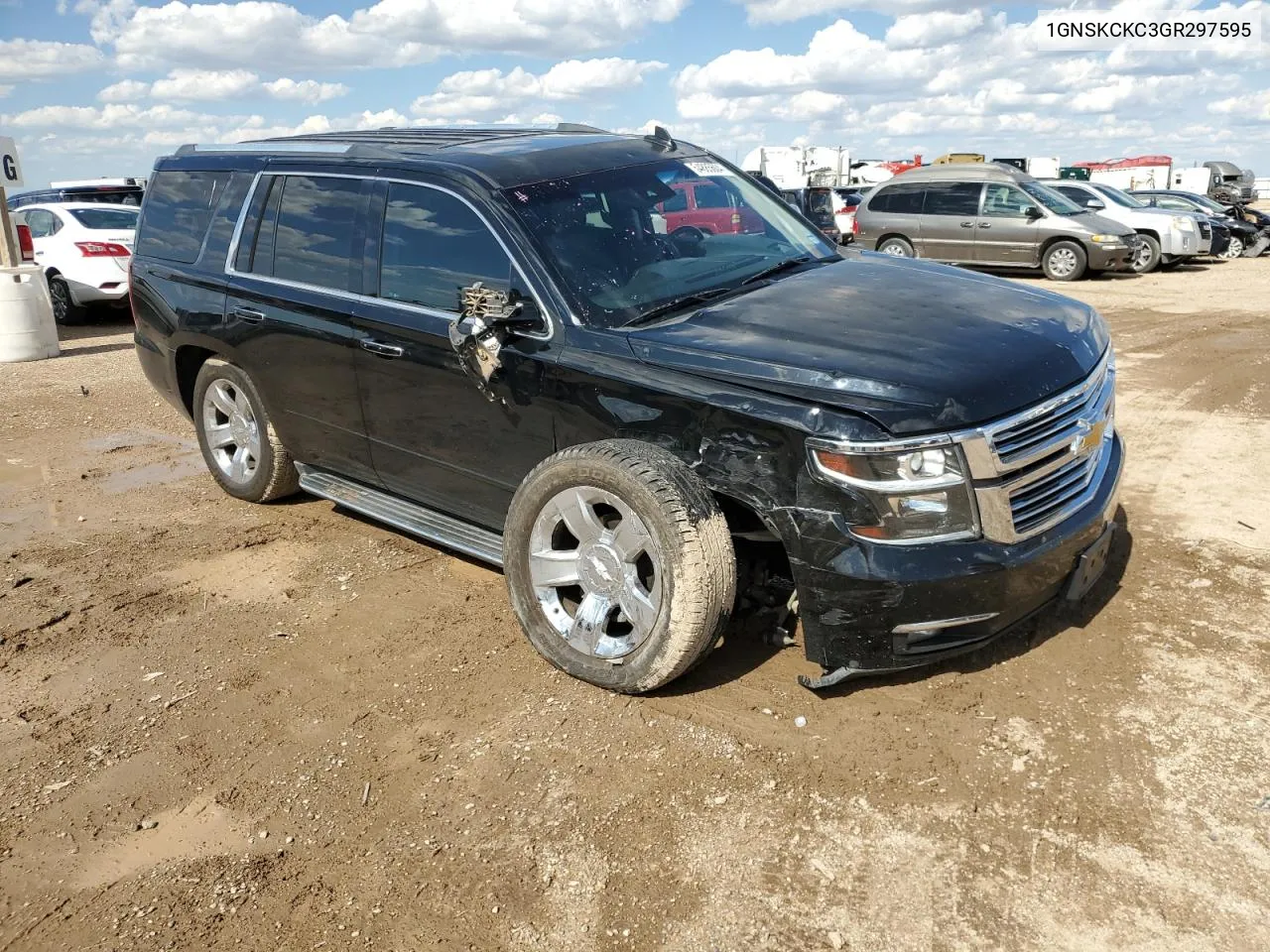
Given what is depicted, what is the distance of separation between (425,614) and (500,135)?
92.2 inches

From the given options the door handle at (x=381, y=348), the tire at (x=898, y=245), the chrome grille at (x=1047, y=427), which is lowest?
the tire at (x=898, y=245)

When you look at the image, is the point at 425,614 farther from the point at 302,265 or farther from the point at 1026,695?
the point at 1026,695

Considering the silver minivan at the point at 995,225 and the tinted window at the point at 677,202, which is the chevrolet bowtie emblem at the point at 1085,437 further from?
the silver minivan at the point at 995,225

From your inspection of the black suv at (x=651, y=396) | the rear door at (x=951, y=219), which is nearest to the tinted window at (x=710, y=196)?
the black suv at (x=651, y=396)

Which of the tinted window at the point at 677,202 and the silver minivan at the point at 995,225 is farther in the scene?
the silver minivan at the point at 995,225

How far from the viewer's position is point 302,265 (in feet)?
16.1

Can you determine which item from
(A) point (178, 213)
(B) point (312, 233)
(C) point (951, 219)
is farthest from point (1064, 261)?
(B) point (312, 233)

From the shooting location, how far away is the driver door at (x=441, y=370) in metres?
4.02

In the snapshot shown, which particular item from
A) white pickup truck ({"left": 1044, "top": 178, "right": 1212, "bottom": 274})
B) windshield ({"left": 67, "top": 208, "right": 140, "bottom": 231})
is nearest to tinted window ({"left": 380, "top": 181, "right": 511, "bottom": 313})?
windshield ({"left": 67, "top": 208, "right": 140, "bottom": 231})

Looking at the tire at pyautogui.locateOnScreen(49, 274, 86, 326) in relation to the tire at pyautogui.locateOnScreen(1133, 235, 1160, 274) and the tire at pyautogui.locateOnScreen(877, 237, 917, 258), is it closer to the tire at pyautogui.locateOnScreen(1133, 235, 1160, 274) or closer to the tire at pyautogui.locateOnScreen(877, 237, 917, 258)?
the tire at pyautogui.locateOnScreen(877, 237, 917, 258)

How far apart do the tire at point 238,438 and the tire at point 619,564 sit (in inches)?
90.6

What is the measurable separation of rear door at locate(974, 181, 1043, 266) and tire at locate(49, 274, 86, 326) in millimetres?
14282

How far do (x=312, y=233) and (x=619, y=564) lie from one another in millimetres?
2455

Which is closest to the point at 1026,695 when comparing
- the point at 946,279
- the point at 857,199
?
the point at 946,279
